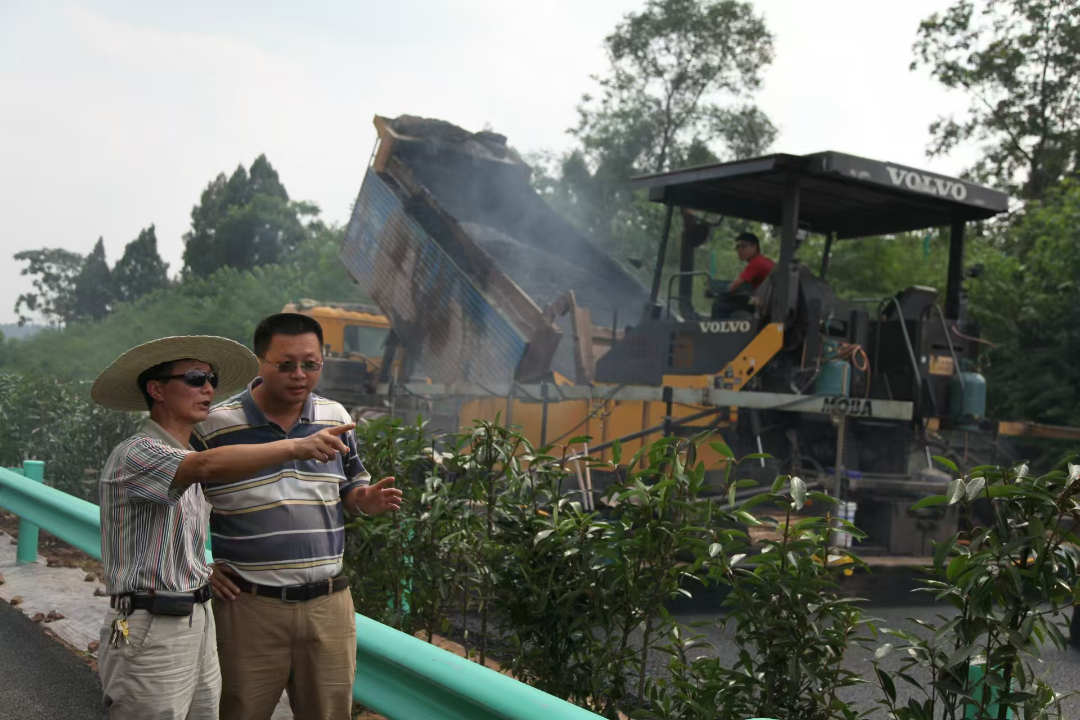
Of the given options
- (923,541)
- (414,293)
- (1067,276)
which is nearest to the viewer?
(923,541)

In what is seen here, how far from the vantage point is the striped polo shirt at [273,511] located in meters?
2.87

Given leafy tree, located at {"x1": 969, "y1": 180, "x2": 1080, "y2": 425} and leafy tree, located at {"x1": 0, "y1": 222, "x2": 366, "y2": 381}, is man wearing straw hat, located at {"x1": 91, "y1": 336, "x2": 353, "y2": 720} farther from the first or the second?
leafy tree, located at {"x1": 0, "y1": 222, "x2": 366, "y2": 381}

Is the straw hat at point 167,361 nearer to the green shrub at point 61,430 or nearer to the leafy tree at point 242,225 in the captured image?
the green shrub at point 61,430

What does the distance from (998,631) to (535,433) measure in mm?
7644

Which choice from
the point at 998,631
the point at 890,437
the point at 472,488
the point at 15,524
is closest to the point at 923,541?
the point at 890,437

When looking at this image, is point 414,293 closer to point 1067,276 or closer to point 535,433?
point 535,433

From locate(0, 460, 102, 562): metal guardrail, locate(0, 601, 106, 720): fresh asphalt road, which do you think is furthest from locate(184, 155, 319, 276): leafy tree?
locate(0, 601, 106, 720): fresh asphalt road

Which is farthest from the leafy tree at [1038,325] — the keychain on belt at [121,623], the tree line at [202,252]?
the tree line at [202,252]

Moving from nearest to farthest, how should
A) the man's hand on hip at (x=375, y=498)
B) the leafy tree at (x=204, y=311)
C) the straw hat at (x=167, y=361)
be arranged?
the straw hat at (x=167, y=361), the man's hand on hip at (x=375, y=498), the leafy tree at (x=204, y=311)

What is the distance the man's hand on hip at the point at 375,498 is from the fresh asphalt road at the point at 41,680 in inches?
71.6

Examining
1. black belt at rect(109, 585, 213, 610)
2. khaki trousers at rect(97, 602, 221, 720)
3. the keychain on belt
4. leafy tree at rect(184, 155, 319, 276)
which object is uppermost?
leafy tree at rect(184, 155, 319, 276)

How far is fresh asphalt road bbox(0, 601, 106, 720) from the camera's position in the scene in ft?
13.5

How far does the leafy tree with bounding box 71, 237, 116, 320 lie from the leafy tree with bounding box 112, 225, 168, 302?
0.76 meters

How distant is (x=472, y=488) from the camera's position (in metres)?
4.18
